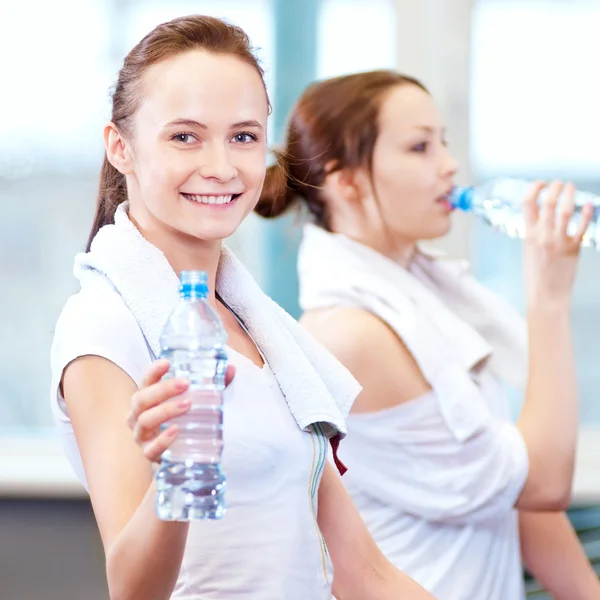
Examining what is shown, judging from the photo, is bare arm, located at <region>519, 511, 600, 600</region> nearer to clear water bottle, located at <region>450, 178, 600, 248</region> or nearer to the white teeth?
clear water bottle, located at <region>450, 178, 600, 248</region>

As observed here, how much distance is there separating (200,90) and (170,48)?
7 centimetres

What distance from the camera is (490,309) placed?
6.05ft

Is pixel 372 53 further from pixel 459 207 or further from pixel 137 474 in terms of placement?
pixel 137 474

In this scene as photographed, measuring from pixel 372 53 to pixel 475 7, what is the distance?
27cm

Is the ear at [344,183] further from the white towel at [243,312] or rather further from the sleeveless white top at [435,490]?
the white towel at [243,312]

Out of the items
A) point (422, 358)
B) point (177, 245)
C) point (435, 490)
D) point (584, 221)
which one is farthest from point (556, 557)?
point (177, 245)

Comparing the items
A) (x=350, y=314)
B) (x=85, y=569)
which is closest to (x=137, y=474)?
(x=350, y=314)

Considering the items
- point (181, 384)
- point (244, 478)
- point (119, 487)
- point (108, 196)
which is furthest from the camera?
point (108, 196)

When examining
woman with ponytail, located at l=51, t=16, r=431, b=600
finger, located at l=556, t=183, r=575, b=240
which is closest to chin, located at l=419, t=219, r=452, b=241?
finger, located at l=556, t=183, r=575, b=240

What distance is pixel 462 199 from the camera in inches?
66.8

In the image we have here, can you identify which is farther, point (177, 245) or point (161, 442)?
point (177, 245)

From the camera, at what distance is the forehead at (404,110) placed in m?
1.68

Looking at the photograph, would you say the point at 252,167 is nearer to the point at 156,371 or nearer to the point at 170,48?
the point at 170,48

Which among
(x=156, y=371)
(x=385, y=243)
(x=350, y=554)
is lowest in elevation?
(x=350, y=554)
